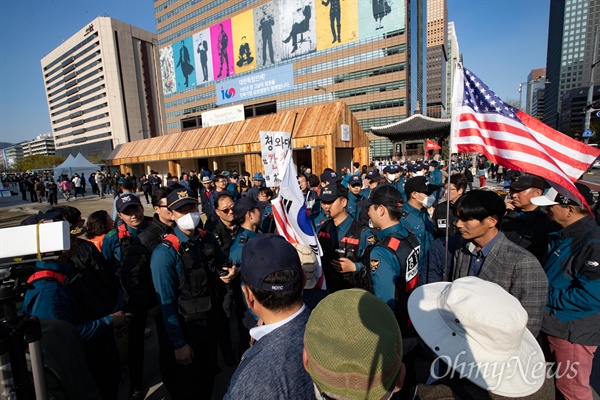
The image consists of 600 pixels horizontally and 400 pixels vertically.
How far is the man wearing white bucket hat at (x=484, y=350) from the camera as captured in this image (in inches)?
46.8

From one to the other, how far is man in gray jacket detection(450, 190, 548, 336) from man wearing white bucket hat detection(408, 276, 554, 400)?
0.70m

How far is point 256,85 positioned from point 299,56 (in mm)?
9930

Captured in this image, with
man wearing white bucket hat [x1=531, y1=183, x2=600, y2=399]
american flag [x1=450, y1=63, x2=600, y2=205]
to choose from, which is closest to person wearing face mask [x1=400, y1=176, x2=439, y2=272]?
american flag [x1=450, y1=63, x2=600, y2=205]

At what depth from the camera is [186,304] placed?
2539 mm

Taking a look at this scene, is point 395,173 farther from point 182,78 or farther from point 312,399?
point 182,78

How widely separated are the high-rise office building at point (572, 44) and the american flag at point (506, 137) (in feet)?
293

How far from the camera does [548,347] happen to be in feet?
8.32

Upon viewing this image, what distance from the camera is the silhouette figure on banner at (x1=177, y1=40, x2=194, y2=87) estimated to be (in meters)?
66.0

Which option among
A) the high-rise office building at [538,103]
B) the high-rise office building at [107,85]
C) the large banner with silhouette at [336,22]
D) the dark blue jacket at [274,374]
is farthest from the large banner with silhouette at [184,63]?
the high-rise office building at [538,103]

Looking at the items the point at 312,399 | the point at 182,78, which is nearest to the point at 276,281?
the point at 312,399

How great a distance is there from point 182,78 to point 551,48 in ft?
371

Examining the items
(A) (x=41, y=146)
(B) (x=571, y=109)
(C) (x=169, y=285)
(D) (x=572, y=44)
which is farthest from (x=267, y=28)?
(A) (x=41, y=146)

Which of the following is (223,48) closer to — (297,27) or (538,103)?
(297,27)

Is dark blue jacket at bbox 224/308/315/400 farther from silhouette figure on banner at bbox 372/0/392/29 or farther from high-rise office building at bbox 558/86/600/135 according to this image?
high-rise office building at bbox 558/86/600/135
